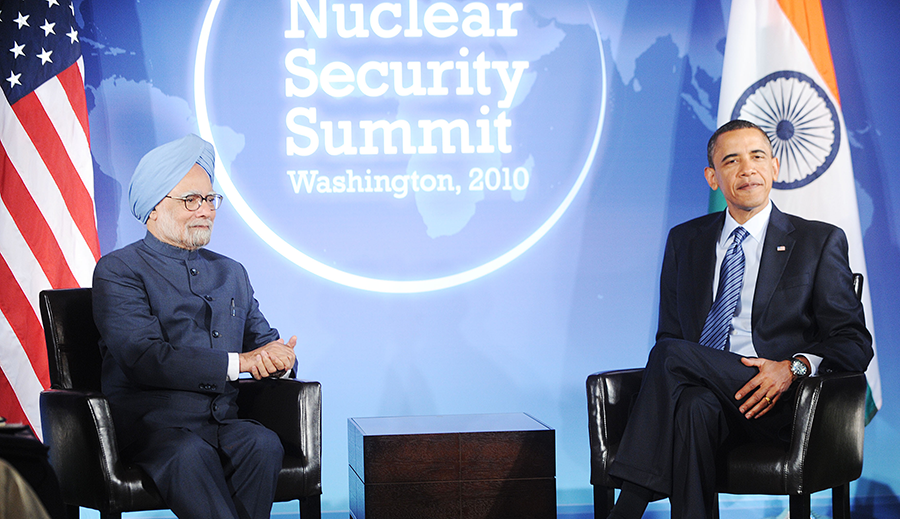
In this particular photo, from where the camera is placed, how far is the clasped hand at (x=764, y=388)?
261 cm

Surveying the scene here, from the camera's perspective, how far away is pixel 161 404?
257cm

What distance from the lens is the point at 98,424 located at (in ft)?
7.75

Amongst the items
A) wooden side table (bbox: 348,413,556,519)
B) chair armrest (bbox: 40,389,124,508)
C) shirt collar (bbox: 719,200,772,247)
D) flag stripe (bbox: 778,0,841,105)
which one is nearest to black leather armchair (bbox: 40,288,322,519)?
chair armrest (bbox: 40,389,124,508)

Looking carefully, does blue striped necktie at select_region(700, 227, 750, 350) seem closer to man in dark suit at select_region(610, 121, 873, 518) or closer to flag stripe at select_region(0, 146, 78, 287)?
man in dark suit at select_region(610, 121, 873, 518)

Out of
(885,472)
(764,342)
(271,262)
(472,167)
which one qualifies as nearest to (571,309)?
(472,167)

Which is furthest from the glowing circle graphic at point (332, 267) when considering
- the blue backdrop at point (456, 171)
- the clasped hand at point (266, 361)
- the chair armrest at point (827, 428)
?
the chair armrest at point (827, 428)

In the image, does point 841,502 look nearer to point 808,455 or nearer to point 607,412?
point 808,455

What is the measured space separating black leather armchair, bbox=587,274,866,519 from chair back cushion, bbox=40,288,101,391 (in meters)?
1.76

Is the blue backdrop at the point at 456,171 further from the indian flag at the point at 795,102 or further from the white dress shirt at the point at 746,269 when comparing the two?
the white dress shirt at the point at 746,269

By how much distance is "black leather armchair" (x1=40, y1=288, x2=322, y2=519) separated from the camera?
7.77 feet

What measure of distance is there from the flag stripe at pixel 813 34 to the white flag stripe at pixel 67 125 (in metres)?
3.34

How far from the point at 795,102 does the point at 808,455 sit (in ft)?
6.55

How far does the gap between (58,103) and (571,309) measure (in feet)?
8.36

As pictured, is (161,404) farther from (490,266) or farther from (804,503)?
(804,503)
